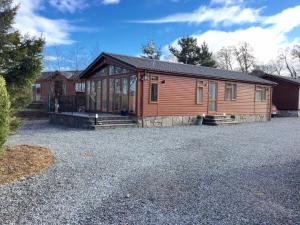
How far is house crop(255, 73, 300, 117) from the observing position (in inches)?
1037

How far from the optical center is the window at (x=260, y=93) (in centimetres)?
2086

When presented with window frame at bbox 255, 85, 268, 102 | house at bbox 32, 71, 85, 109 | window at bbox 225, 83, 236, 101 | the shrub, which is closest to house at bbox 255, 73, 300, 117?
window frame at bbox 255, 85, 268, 102

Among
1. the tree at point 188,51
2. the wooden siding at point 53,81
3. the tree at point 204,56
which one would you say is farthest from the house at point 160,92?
the tree at point 188,51

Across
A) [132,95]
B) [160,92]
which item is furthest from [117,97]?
[160,92]

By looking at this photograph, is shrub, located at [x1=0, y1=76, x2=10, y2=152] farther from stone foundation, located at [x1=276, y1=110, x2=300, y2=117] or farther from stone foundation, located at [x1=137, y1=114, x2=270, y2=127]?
stone foundation, located at [x1=276, y1=110, x2=300, y2=117]

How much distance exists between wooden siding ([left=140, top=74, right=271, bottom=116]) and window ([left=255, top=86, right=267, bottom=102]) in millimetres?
1185

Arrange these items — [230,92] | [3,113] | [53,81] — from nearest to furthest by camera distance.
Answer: [3,113] → [230,92] → [53,81]

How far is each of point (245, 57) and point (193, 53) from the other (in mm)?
20941

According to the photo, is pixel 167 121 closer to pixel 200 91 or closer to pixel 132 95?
pixel 132 95

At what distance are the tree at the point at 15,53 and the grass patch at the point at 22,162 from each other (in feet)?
3.91

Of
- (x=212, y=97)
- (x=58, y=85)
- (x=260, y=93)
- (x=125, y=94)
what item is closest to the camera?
(x=125, y=94)

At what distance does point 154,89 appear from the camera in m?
14.8

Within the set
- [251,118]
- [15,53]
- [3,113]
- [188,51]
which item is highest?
[188,51]

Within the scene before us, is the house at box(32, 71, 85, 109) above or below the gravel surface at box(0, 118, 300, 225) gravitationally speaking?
above
